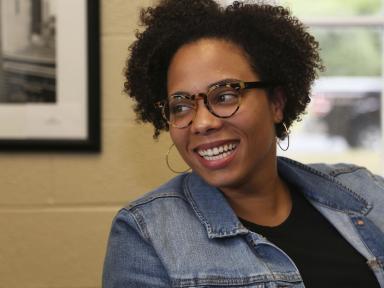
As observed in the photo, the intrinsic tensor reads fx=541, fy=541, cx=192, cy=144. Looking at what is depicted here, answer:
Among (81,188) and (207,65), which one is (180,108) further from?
(81,188)

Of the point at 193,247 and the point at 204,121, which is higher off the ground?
the point at 204,121

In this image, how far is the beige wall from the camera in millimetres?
1564

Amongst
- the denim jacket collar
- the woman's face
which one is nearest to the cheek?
the woman's face

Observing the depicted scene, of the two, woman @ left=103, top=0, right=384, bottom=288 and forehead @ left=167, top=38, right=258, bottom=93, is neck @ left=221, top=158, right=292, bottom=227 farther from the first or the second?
forehead @ left=167, top=38, right=258, bottom=93

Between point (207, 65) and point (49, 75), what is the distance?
0.59 m

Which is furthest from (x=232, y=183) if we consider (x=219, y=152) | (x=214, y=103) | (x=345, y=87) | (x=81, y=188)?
(x=345, y=87)

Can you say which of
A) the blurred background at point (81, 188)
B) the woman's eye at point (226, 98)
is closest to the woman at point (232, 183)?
the woman's eye at point (226, 98)

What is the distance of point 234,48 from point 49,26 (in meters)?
0.61

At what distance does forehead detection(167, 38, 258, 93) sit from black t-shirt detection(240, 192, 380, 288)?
332 millimetres

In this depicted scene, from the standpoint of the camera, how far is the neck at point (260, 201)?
1.26 m

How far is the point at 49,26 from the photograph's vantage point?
1519 mm

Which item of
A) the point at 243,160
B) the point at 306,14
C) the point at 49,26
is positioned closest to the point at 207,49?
the point at 243,160

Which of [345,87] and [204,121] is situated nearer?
[204,121]

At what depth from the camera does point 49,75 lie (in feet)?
→ 5.02
